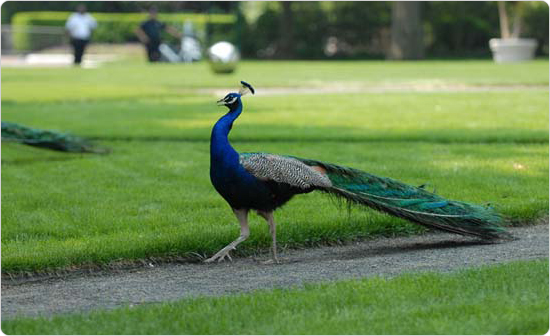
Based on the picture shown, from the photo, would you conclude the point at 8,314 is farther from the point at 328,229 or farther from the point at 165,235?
the point at 328,229

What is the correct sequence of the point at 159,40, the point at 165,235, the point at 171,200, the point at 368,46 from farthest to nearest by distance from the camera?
the point at 368,46
the point at 159,40
the point at 171,200
the point at 165,235

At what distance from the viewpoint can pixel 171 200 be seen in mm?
9453

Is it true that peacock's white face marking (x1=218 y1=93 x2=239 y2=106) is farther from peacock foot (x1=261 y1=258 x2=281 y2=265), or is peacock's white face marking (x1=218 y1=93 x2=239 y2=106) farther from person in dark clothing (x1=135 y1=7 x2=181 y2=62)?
person in dark clothing (x1=135 y1=7 x2=181 y2=62)

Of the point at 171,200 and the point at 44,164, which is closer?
the point at 171,200

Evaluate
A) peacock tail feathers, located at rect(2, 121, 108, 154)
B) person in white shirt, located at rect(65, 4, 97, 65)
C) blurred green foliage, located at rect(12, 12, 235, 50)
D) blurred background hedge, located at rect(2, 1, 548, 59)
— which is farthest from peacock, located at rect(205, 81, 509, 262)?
blurred green foliage, located at rect(12, 12, 235, 50)

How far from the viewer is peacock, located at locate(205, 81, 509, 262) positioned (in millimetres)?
7168

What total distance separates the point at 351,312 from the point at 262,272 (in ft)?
5.18

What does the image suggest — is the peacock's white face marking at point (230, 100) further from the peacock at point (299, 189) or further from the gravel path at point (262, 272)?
the gravel path at point (262, 272)

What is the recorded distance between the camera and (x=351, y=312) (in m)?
5.68

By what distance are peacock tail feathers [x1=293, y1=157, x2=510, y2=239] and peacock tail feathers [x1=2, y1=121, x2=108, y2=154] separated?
525 cm

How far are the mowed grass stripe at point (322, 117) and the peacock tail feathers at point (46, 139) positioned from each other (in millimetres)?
1670

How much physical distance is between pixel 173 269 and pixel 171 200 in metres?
2.11

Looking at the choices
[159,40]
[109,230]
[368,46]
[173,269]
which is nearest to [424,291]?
[173,269]

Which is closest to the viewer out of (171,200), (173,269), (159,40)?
(173,269)
